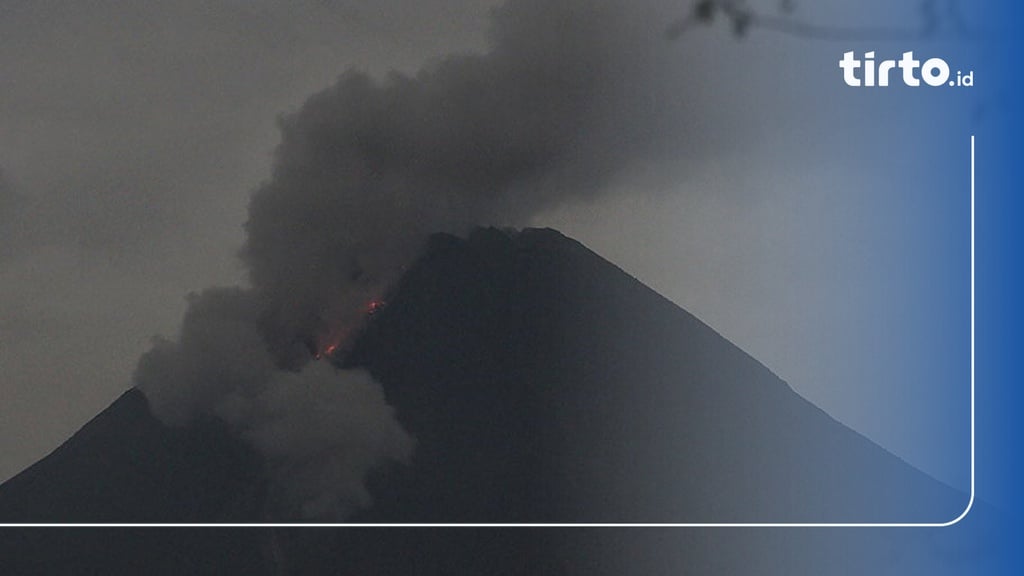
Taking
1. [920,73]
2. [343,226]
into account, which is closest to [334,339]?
[343,226]

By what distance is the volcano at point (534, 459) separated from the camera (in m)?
1.71

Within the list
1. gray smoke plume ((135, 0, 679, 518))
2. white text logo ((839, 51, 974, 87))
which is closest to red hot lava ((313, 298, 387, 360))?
gray smoke plume ((135, 0, 679, 518))

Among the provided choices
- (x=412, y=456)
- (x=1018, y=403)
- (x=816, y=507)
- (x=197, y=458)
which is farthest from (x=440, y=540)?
(x=1018, y=403)

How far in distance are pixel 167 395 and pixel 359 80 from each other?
795 millimetres

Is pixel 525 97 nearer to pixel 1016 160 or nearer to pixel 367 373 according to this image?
pixel 367 373

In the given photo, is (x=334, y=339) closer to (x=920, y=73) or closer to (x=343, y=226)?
(x=343, y=226)

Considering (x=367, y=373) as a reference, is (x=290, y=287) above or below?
above

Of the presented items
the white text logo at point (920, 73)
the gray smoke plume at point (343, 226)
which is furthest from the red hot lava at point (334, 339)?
the white text logo at point (920, 73)

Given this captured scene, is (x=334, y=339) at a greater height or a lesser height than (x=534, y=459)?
greater

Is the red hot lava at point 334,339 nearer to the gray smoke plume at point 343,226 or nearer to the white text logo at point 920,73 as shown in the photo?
the gray smoke plume at point 343,226

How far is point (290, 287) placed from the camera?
1.84m

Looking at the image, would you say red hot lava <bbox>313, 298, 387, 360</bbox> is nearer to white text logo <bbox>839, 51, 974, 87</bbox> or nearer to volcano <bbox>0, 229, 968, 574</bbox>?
volcano <bbox>0, 229, 968, 574</bbox>

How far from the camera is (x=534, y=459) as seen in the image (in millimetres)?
1761

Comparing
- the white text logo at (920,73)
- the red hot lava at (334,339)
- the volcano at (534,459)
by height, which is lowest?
the volcano at (534,459)
